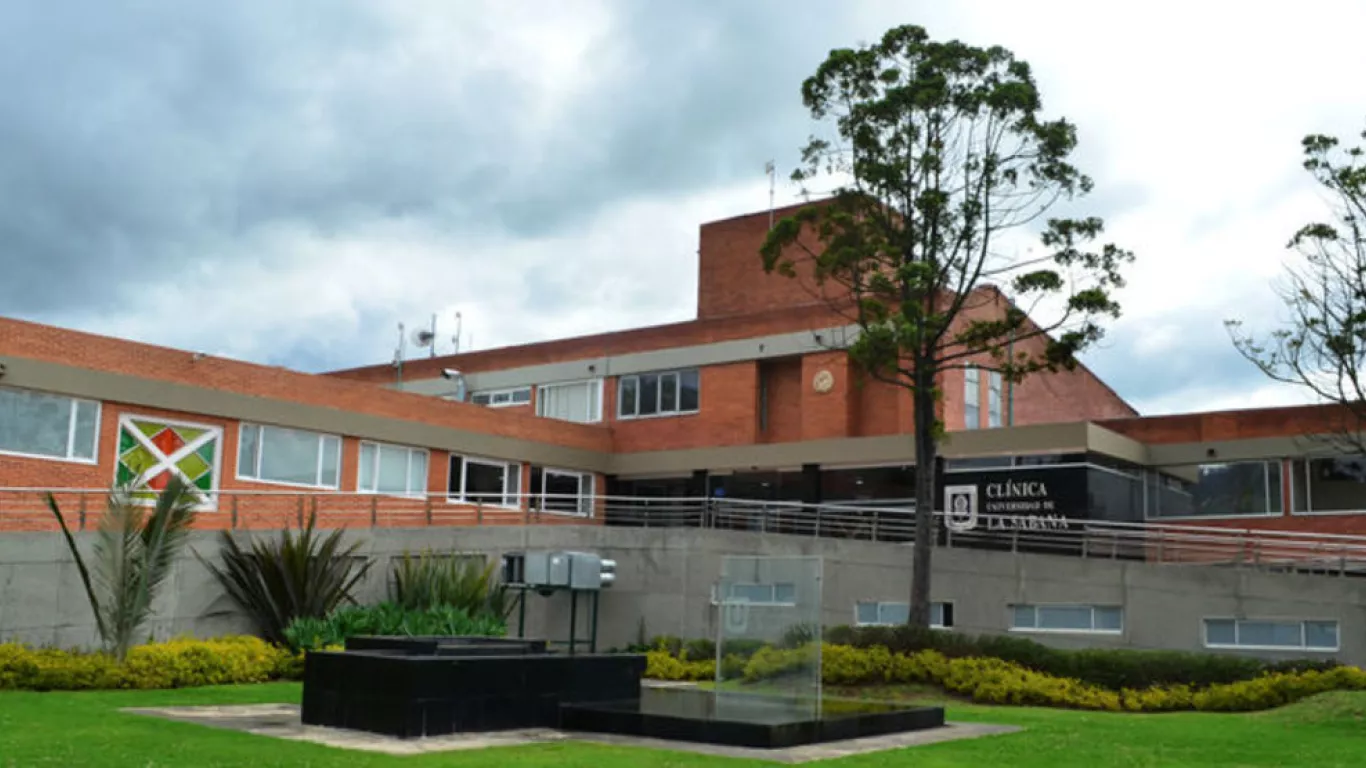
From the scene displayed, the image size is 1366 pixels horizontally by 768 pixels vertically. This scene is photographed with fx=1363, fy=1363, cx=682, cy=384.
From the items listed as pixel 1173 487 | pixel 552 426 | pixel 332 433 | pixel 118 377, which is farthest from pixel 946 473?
pixel 118 377

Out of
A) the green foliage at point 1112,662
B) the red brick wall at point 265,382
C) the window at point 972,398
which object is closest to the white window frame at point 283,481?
the red brick wall at point 265,382

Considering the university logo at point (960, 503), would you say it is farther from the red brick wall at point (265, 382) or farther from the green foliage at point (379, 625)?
the green foliage at point (379, 625)

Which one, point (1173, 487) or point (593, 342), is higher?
point (593, 342)

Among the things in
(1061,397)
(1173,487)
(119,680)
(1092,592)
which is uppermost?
(1061,397)

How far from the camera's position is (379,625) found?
2292cm

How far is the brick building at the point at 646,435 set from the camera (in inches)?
1080

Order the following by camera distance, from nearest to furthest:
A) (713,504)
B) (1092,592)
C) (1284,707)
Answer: (1284,707)
(1092,592)
(713,504)

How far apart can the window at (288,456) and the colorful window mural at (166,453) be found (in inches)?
29.7

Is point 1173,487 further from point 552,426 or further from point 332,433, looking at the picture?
point 332,433

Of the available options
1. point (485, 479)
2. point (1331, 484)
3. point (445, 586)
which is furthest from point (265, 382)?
point (1331, 484)

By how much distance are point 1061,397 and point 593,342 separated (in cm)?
1605

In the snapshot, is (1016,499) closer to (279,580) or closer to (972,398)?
(972,398)

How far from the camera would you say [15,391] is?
25828 millimetres

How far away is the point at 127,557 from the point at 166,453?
9.00 meters
